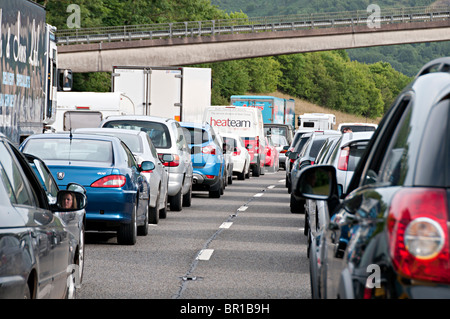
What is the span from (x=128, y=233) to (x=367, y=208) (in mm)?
8817

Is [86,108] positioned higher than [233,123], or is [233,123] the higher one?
[86,108]

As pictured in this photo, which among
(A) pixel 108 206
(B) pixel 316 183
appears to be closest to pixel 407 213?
(B) pixel 316 183

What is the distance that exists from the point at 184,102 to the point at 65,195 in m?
25.5

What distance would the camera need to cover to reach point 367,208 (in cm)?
372

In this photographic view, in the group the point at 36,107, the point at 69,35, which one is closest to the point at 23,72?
the point at 36,107

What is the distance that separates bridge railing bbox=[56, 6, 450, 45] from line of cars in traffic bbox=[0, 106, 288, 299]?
43138 mm

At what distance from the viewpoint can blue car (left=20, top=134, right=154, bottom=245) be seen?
1195 centimetres

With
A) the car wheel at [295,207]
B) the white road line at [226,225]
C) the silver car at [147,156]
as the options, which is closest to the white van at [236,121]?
the car wheel at [295,207]

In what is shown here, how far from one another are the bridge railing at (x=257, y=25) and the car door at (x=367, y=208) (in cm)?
6618

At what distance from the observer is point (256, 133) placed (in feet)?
114

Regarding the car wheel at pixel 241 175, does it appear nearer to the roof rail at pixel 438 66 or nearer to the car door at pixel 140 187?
the car door at pixel 140 187

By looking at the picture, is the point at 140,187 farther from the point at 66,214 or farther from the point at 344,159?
the point at 66,214

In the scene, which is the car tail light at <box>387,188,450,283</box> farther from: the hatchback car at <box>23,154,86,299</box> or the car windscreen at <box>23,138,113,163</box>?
the car windscreen at <box>23,138,113,163</box>

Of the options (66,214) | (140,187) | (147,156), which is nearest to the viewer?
(66,214)
